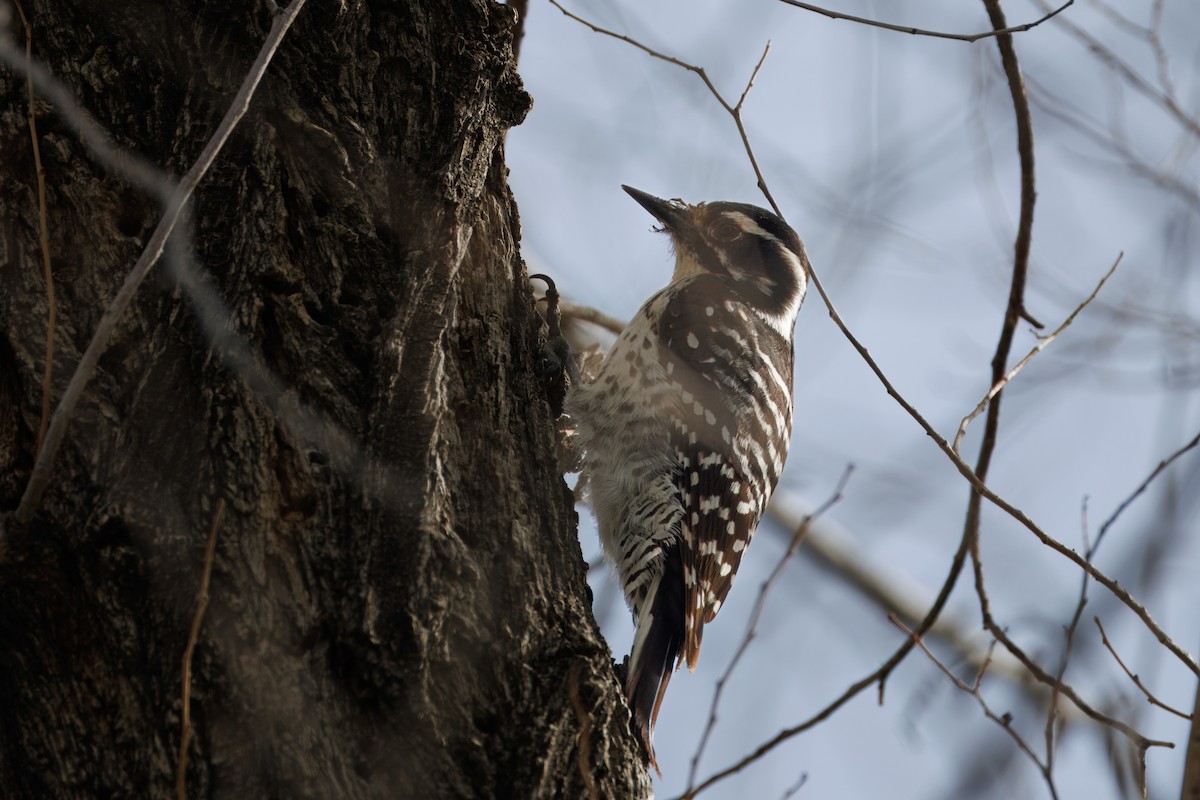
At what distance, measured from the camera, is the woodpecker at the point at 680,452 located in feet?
12.4

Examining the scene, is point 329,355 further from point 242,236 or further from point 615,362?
point 615,362

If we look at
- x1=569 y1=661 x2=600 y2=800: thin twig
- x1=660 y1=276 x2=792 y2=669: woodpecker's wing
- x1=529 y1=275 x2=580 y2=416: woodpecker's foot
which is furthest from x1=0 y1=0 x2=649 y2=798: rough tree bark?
x1=660 y1=276 x2=792 y2=669: woodpecker's wing

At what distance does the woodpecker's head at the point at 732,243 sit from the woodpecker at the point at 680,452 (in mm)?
285

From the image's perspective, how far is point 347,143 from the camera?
2.43 meters

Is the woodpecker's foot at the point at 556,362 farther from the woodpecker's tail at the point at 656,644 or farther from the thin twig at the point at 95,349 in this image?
the thin twig at the point at 95,349

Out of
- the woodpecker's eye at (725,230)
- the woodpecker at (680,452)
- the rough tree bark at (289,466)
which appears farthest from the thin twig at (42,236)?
the woodpecker's eye at (725,230)

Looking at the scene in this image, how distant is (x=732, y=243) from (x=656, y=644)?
2219 millimetres

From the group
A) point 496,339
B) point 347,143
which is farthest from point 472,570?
point 347,143

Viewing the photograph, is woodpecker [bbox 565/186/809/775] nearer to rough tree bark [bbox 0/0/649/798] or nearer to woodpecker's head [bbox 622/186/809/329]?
woodpecker's head [bbox 622/186/809/329]

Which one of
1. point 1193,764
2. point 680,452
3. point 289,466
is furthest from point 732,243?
point 1193,764

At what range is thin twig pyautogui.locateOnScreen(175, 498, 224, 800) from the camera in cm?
174

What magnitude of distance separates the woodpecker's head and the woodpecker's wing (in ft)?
1.19

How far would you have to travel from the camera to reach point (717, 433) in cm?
419

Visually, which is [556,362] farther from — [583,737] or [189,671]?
[189,671]
